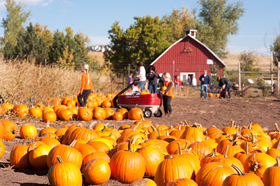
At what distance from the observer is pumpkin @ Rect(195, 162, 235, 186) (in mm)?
2730

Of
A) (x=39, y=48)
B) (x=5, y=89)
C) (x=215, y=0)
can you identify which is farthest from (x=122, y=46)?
(x=5, y=89)

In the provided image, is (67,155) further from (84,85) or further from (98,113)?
(84,85)

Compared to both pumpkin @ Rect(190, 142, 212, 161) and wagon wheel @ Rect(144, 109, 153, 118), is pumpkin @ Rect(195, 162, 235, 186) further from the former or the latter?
wagon wheel @ Rect(144, 109, 153, 118)

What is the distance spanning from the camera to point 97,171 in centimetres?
317

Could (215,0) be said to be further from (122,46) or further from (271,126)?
(271,126)

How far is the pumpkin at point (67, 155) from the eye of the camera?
3455 mm

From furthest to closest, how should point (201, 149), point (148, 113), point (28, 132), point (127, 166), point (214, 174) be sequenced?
1. point (148, 113)
2. point (28, 132)
3. point (201, 149)
4. point (127, 166)
5. point (214, 174)

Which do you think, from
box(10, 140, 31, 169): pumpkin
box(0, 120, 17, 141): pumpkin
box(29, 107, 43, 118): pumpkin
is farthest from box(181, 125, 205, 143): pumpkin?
box(29, 107, 43, 118): pumpkin

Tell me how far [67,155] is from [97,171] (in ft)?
1.52

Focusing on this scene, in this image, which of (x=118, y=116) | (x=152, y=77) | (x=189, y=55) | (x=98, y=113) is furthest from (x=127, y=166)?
(x=189, y=55)

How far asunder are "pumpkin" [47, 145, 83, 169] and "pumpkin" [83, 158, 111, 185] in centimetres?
24

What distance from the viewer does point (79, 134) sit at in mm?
4461

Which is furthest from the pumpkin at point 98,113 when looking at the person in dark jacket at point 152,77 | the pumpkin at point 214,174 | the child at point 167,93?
the pumpkin at point 214,174

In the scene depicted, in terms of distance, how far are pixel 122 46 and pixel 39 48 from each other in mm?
11310
